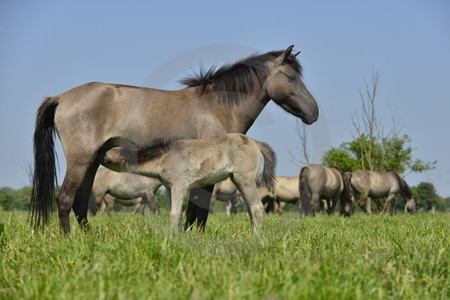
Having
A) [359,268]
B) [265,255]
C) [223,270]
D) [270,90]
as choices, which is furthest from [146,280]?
[270,90]

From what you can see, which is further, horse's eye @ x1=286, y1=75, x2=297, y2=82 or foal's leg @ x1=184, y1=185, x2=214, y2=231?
horse's eye @ x1=286, y1=75, x2=297, y2=82

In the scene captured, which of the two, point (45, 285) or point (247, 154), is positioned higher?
point (247, 154)

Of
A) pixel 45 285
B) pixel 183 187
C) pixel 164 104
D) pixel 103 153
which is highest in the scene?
pixel 164 104

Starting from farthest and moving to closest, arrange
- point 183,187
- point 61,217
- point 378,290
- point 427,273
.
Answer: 1. point 61,217
2. point 183,187
3. point 427,273
4. point 378,290

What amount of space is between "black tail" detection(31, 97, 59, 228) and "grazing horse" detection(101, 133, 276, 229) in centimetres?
111

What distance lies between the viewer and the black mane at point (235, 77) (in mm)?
7387

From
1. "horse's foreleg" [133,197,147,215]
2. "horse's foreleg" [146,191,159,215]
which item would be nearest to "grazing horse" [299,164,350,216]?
"horse's foreleg" [146,191,159,215]

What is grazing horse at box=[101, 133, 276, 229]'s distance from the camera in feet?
21.4

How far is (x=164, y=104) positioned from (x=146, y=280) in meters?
3.83

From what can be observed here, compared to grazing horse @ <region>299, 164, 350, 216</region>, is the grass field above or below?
below

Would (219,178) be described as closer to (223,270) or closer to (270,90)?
(270,90)

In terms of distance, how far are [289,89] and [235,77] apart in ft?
2.67

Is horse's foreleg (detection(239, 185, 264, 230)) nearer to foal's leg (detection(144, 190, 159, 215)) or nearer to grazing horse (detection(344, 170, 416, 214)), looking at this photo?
foal's leg (detection(144, 190, 159, 215))

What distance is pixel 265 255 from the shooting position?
4.21m
